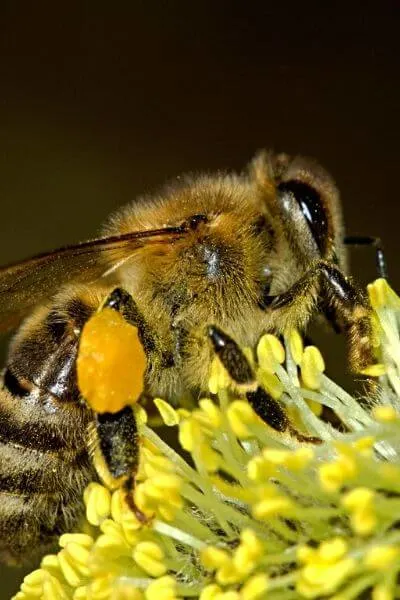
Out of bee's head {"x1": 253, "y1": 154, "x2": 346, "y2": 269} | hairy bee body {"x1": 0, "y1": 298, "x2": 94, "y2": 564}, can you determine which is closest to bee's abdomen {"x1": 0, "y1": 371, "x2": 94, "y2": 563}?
hairy bee body {"x1": 0, "y1": 298, "x2": 94, "y2": 564}

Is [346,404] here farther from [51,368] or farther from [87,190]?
Result: [87,190]

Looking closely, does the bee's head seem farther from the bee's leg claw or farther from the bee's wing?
the bee's leg claw

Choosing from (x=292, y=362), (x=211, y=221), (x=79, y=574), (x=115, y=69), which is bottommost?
(x=79, y=574)

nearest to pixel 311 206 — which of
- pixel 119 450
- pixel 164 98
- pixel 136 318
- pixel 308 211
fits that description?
pixel 308 211

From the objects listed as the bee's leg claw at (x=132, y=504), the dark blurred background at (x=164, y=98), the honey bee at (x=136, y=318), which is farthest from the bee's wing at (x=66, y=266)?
the dark blurred background at (x=164, y=98)

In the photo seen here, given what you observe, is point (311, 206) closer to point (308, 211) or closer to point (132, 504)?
point (308, 211)

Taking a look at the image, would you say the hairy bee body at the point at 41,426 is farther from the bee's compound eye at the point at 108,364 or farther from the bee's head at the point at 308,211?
the bee's head at the point at 308,211

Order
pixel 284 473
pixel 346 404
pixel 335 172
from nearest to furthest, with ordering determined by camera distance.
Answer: pixel 284 473 < pixel 346 404 < pixel 335 172

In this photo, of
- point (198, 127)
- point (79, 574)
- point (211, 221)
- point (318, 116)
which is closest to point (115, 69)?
point (198, 127)
